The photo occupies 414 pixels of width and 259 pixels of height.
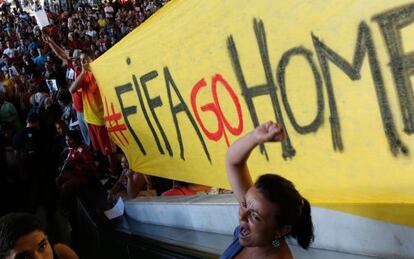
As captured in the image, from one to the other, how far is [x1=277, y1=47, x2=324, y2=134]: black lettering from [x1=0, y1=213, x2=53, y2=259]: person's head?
1.07 meters

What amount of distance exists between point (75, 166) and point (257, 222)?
3.63 metres

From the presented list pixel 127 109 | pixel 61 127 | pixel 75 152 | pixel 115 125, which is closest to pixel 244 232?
pixel 127 109

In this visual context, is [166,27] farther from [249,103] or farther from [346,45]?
[346,45]

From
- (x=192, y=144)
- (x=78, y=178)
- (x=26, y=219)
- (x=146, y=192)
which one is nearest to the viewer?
(x=26, y=219)

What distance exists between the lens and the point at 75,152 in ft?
16.2

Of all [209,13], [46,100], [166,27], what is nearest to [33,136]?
[46,100]

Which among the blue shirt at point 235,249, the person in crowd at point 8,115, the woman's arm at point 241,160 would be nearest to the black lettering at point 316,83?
the woman's arm at point 241,160

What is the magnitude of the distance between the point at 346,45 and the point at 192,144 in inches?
50.1

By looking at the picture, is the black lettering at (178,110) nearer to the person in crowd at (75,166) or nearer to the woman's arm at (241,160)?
the woman's arm at (241,160)

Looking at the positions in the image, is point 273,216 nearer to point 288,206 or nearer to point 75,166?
point 288,206

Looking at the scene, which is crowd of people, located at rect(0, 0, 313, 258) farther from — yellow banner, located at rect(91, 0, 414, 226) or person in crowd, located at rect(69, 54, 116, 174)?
yellow banner, located at rect(91, 0, 414, 226)

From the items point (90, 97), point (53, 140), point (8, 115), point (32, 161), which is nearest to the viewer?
point (90, 97)

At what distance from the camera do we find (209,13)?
235cm

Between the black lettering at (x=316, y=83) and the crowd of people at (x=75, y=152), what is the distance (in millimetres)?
291
